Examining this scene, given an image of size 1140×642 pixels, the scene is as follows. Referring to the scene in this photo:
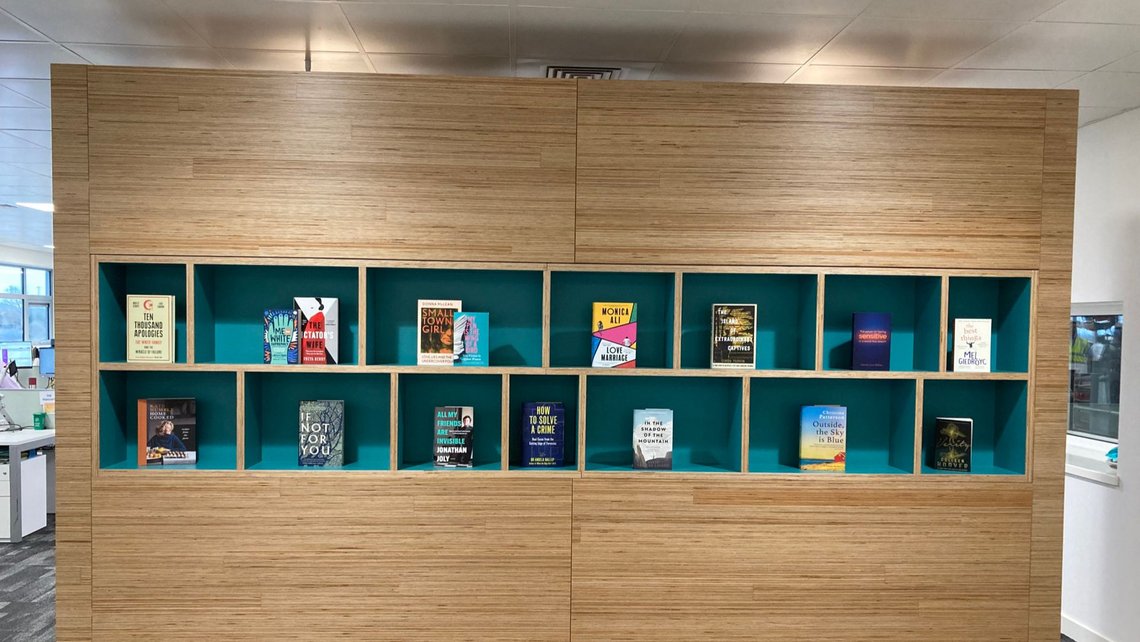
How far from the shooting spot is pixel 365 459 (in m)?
2.96

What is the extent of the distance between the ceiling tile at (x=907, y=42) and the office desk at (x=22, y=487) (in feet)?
19.1

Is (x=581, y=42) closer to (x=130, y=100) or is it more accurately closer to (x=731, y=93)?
(x=731, y=93)

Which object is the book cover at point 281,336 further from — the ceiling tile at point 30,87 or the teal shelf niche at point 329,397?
the ceiling tile at point 30,87

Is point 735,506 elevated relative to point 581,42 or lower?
lower

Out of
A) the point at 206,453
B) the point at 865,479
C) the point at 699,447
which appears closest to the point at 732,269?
the point at 699,447

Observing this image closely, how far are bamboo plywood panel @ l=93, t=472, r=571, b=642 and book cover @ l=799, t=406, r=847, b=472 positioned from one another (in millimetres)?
1038

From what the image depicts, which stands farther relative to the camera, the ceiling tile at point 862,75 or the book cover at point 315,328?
the ceiling tile at point 862,75

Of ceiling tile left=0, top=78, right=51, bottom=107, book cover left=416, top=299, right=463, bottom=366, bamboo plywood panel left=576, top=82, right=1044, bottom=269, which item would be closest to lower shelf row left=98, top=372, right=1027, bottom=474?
book cover left=416, top=299, right=463, bottom=366

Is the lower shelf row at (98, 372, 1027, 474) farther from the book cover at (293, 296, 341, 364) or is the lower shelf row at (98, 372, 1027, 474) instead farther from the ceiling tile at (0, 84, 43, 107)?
the ceiling tile at (0, 84, 43, 107)

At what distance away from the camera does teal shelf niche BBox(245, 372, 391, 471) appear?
2941mm

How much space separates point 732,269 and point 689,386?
1.93 ft

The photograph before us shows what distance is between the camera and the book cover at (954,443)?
9.33ft

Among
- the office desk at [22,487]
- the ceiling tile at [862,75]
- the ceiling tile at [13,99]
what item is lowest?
the office desk at [22,487]

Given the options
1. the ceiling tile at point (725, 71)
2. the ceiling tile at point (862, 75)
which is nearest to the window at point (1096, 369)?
the ceiling tile at point (862, 75)
